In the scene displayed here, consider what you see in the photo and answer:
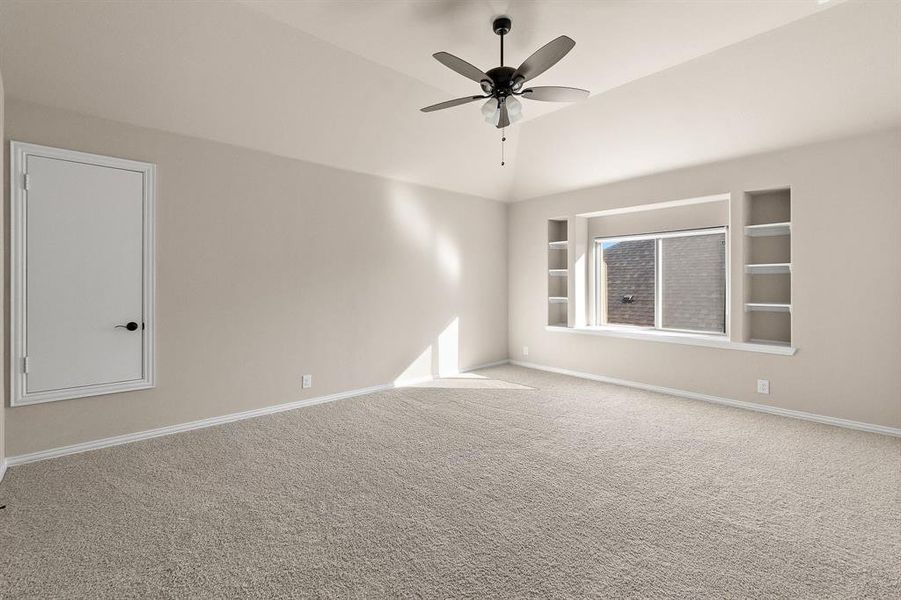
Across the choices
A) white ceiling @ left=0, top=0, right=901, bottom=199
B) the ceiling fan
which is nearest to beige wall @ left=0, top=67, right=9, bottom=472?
white ceiling @ left=0, top=0, right=901, bottom=199

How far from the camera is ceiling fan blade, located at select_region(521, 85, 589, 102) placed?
2.92m

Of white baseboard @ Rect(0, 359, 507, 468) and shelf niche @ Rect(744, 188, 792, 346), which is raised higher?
shelf niche @ Rect(744, 188, 792, 346)

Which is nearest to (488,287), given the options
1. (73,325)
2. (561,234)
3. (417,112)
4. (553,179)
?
(561,234)

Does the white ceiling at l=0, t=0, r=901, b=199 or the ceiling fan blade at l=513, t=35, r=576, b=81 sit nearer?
the ceiling fan blade at l=513, t=35, r=576, b=81

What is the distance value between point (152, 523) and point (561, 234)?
19.2ft

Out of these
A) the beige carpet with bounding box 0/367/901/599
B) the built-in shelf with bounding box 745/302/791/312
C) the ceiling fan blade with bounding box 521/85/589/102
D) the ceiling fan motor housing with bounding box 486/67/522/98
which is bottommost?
the beige carpet with bounding box 0/367/901/599

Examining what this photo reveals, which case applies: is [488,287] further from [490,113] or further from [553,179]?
[490,113]

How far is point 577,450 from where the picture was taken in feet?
10.9

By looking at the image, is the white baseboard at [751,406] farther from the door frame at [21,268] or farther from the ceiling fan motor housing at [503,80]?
the door frame at [21,268]

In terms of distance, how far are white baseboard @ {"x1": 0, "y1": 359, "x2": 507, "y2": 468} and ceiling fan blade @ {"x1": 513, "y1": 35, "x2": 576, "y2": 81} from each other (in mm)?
3687

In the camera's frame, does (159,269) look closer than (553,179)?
Yes

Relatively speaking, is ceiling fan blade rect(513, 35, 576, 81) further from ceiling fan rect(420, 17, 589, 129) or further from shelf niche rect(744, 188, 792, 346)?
shelf niche rect(744, 188, 792, 346)

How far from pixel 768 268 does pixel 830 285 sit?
0.66 metres

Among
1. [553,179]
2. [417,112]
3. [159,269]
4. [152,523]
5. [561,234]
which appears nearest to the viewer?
[152,523]
